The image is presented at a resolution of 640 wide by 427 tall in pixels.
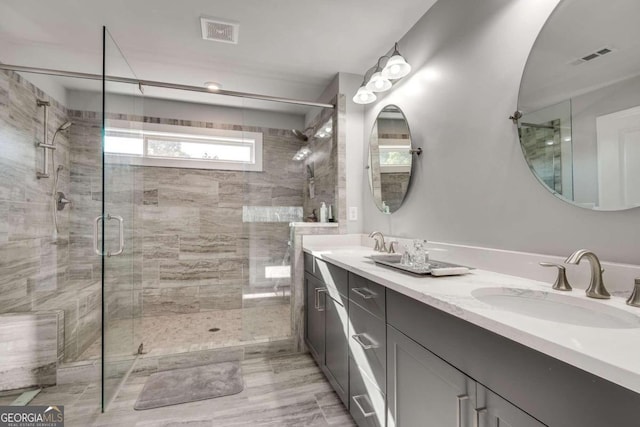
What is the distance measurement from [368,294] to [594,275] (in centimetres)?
82

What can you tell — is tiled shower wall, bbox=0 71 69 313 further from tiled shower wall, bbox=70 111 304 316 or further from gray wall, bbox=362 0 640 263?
gray wall, bbox=362 0 640 263

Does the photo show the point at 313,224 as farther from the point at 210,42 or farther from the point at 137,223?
the point at 137,223

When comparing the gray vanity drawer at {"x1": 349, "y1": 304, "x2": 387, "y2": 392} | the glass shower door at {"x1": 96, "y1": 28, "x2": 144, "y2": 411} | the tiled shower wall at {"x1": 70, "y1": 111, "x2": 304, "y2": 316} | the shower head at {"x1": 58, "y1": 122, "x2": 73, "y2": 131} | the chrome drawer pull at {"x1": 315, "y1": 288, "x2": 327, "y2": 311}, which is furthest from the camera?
the tiled shower wall at {"x1": 70, "y1": 111, "x2": 304, "y2": 316}

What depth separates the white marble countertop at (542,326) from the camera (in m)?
0.51

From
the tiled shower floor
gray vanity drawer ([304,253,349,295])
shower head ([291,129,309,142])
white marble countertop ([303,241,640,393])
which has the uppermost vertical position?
shower head ([291,129,309,142])

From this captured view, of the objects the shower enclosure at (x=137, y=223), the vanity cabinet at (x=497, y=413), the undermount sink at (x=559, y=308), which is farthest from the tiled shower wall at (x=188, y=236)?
the vanity cabinet at (x=497, y=413)

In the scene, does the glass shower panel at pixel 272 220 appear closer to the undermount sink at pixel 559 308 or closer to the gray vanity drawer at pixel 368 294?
the gray vanity drawer at pixel 368 294

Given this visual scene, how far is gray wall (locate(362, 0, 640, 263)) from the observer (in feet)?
3.60

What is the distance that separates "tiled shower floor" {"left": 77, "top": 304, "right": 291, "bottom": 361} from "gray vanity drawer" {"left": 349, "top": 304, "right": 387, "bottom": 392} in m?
1.11

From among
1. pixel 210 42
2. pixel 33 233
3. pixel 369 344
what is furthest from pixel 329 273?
pixel 33 233

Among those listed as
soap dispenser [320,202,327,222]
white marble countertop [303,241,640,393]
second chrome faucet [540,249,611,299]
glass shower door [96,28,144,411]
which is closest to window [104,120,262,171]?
glass shower door [96,28,144,411]

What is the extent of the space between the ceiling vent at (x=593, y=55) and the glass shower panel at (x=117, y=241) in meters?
2.33

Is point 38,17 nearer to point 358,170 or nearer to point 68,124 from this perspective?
point 68,124

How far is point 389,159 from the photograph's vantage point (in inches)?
87.4
